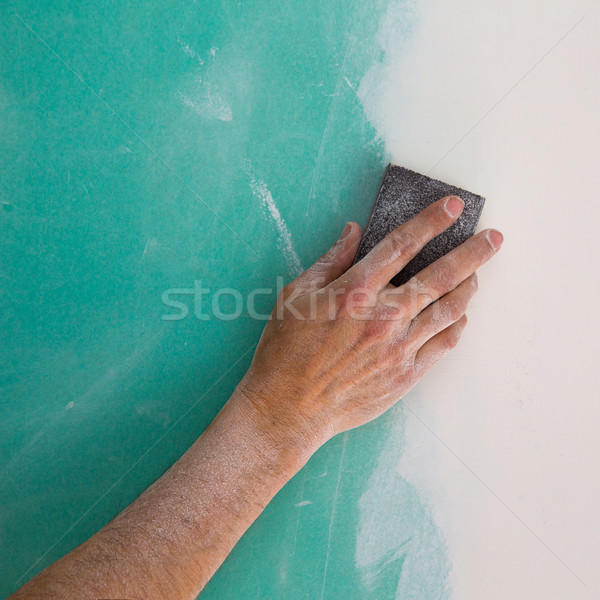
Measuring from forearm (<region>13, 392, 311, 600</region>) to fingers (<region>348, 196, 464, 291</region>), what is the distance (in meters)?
0.51

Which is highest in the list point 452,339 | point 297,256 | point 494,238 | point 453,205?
point 297,256

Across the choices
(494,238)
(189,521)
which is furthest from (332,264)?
(189,521)

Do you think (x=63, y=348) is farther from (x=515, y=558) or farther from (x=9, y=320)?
(x=515, y=558)

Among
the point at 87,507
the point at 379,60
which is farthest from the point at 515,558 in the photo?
the point at 379,60

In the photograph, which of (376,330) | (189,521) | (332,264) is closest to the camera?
(189,521)

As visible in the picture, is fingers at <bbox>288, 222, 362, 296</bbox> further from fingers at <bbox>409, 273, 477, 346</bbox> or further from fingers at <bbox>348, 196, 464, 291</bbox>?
fingers at <bbox>409, 273, 477, 346</bbox>

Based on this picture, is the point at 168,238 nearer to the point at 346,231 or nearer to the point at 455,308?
the point at 346,231

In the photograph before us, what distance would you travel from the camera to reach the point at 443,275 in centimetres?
138

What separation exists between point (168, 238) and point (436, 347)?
2.94 feet

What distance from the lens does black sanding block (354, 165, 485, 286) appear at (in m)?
1.44

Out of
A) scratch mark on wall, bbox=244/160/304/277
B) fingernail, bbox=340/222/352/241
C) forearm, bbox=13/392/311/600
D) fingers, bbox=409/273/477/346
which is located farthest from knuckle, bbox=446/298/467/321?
forearm, bbox=13/392/311/600

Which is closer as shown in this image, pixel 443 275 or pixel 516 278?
pixel 443 275

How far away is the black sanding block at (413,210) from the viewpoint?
1.44 m

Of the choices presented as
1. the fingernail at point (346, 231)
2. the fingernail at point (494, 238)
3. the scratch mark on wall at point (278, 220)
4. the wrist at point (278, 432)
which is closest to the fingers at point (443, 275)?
the fingernail at point (494, 238)
